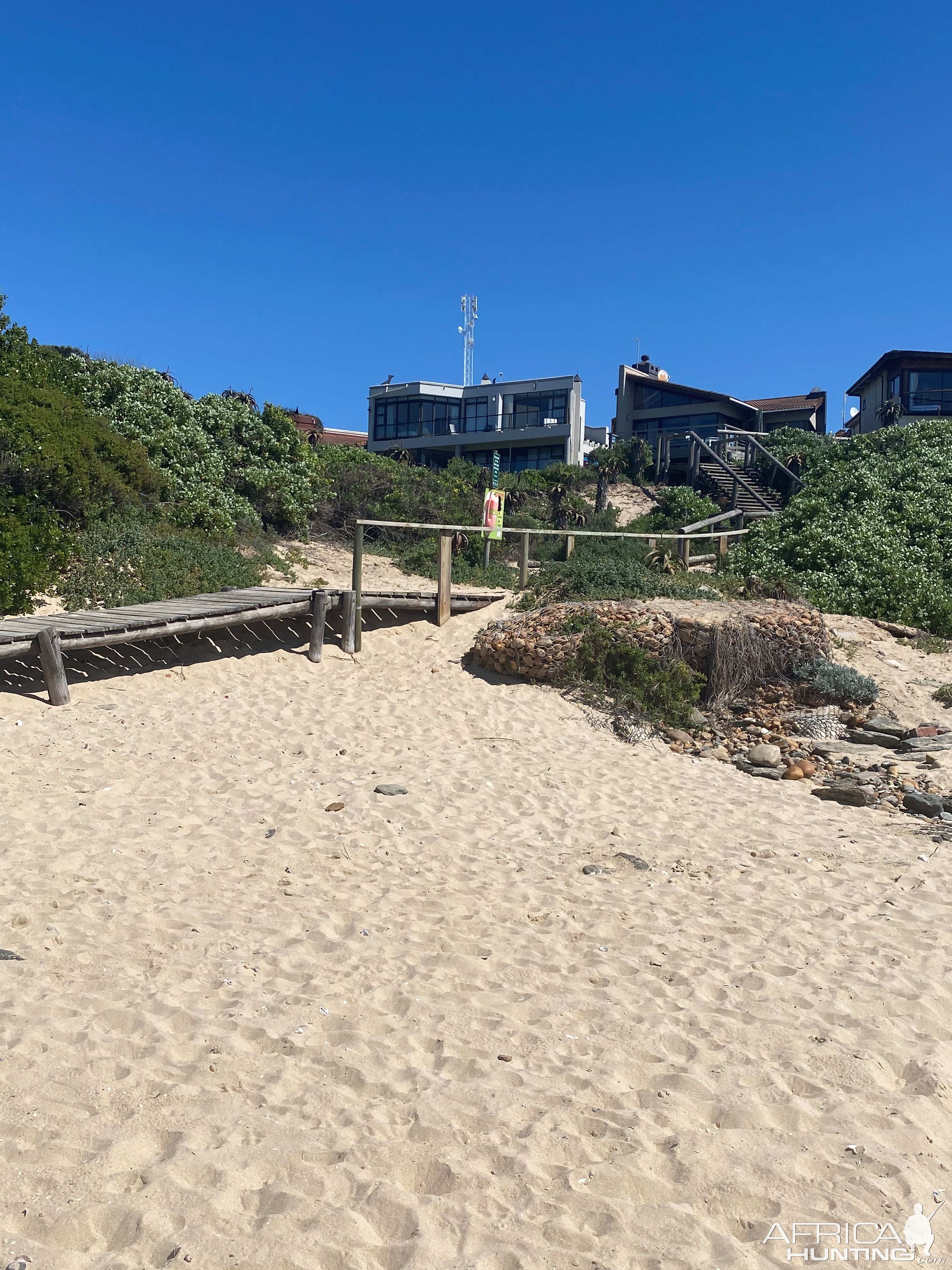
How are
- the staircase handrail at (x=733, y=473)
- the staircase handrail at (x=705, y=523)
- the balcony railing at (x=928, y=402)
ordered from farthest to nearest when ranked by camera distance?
1. the balcony railing at (x=928, y=402)
2. the staircase handrail at (x=733, y=473)
3. the staircase handrail at (x=705, y=523)

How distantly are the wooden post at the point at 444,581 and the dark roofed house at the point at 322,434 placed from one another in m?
11.9

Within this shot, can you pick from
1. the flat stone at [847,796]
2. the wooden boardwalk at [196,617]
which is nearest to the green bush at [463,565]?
the wooden boardwalk at [196,617]

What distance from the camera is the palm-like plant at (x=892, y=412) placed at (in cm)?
3353

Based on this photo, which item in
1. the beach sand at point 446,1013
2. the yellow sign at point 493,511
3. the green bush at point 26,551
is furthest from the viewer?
the yellow sign at point 493,511

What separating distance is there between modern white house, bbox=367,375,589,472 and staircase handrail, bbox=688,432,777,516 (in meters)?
7.45

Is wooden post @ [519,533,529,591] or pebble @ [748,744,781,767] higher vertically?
wooden post @ [519,533,529,591]

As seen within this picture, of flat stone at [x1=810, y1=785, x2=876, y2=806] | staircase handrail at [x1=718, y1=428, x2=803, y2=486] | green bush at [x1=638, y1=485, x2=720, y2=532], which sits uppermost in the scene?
staircase handrail at [x1=718, y1=428, x2=803, y2=486]

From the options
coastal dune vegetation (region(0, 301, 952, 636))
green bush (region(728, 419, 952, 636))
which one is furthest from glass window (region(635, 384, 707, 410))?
green bush (region(728, 419, 952, 636))

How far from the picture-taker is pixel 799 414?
1678 inches

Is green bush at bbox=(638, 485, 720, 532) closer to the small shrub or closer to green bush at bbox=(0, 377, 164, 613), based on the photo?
the small shrub

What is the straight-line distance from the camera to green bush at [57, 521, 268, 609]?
12820mm

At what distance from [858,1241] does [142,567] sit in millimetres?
12942

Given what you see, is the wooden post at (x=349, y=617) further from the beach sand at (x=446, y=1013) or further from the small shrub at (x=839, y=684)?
the small shrub at (x=839, y=684)

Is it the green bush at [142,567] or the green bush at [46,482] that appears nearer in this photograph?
the green bush at [46,482]
